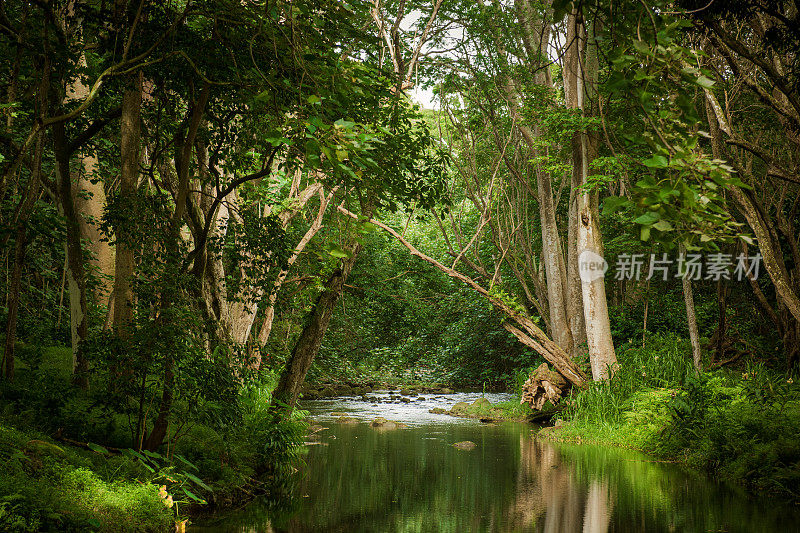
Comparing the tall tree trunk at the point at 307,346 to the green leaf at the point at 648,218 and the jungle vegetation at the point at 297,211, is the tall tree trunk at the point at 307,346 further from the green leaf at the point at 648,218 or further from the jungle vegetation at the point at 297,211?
the green leaf at the point at 648,218

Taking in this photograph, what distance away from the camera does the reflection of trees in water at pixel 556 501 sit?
18.8 ft

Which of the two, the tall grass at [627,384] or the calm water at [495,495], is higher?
the tall grass at [627,384]

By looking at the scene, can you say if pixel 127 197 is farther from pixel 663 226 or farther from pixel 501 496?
pixel 501 496

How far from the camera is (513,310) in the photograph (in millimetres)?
13344

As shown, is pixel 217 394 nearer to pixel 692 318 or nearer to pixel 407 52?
pixel 407 52

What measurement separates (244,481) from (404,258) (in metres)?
17.3

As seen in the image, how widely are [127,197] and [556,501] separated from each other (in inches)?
208

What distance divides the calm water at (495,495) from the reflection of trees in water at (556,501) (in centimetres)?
1

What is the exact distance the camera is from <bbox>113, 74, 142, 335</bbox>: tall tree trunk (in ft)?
17.7

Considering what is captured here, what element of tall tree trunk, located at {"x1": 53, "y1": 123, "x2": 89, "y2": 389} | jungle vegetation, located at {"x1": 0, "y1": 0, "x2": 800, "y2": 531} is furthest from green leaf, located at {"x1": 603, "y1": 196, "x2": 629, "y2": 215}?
tall tree trunk, located at {"x1": 53, "y1": 123, "x2": 89, "y2": 389}

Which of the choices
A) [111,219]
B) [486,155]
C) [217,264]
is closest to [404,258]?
[486,155]

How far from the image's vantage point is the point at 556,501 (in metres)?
6.62

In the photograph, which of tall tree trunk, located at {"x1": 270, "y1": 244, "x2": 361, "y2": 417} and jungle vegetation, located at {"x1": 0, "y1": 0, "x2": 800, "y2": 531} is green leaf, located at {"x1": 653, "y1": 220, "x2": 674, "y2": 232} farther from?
tall tree trunk, located at {"x1": 270, "y1": 244, "x2": 361, "y2": 417}

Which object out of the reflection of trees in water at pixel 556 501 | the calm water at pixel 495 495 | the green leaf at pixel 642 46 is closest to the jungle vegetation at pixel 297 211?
the green leaf at pixel 642 46
